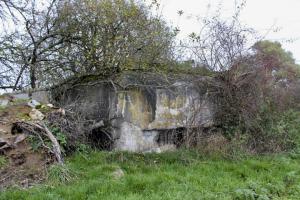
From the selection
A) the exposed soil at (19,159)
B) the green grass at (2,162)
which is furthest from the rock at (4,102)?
the green grass at (2,162)

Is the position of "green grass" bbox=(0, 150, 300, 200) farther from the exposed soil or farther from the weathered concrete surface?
the weathered concrete surface

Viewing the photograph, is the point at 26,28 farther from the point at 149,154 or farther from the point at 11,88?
the point at 149,154

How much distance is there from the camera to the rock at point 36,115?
6.78 meters

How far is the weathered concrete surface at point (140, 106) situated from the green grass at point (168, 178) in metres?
0.90

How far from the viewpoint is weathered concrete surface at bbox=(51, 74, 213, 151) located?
7734mm

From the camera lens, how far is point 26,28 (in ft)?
32.5

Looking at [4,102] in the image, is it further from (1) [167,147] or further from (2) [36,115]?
(1) [167,147]

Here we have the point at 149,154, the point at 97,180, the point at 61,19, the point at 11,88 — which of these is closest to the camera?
the point at 97,180

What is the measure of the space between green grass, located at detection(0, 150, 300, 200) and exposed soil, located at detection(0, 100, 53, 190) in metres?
0.33

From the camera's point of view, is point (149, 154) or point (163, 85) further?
point (163, 85)

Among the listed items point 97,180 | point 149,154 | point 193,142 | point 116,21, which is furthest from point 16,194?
point 116,21

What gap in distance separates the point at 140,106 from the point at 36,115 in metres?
2.33

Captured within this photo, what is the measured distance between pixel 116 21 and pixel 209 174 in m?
4.24

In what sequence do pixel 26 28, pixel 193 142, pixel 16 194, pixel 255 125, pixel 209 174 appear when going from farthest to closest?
pixel 26 28 < pixel 255 125 < pixel 193 142 < pixel 209 174 < pixel 16 194
